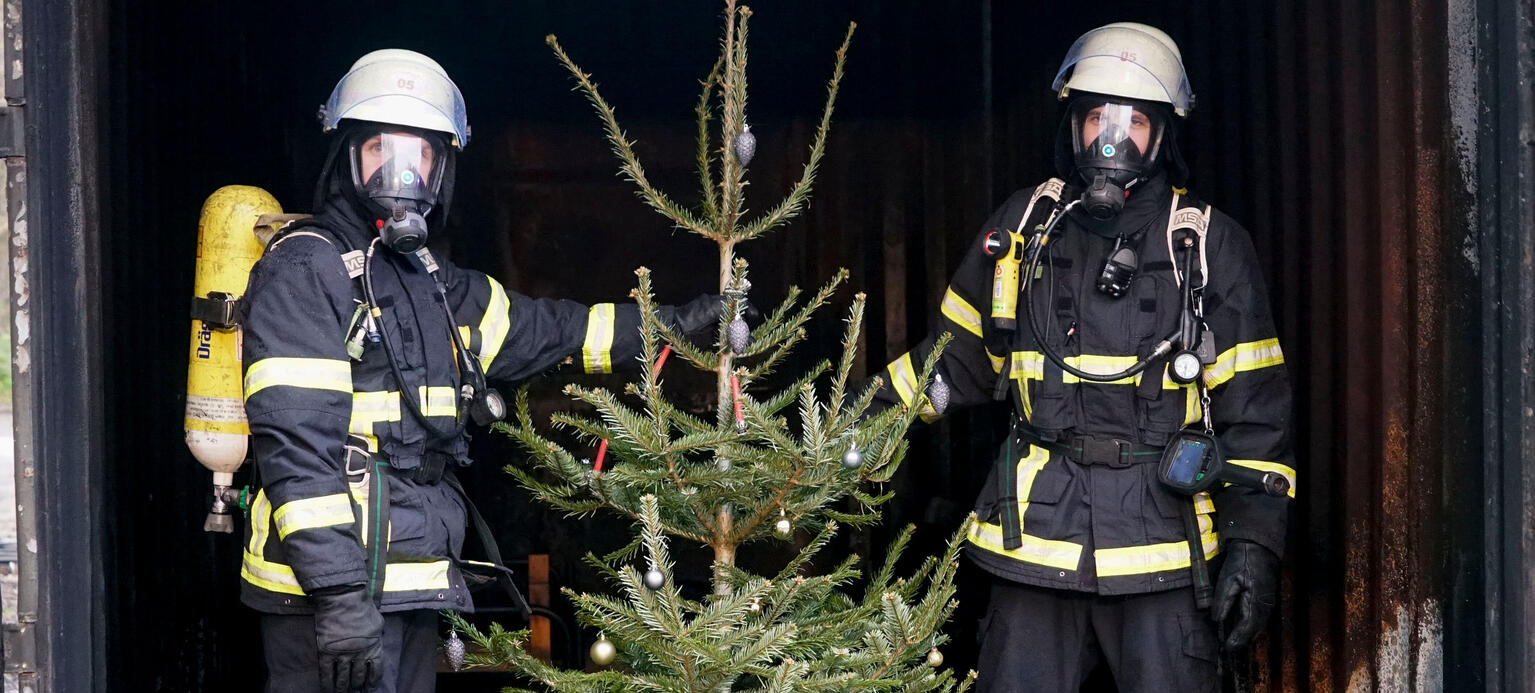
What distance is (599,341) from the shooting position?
4453 millimetres

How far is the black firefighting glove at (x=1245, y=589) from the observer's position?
4.14m

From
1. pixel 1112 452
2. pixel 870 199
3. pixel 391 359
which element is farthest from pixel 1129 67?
pixel 870 199

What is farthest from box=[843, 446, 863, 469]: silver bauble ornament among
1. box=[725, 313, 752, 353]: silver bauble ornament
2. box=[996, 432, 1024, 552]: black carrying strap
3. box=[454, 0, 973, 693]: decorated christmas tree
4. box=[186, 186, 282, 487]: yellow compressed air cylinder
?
box=[186, 186, 282, 487]: yellow compressed air cylinder

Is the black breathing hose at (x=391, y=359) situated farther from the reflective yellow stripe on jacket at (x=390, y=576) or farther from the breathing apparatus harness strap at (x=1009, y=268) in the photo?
the breathing apparatus harness strap at (x=1009, y=268)

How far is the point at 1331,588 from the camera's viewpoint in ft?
15.0

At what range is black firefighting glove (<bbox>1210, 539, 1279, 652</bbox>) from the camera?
4.14 meters

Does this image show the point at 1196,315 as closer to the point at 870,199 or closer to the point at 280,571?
the point at 280,571

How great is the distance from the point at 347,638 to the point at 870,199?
3.89 metres

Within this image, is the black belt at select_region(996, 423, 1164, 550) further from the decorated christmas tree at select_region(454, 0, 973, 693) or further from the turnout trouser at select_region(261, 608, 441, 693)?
the turnout trouser at select_region(261, 608, 441, 693)

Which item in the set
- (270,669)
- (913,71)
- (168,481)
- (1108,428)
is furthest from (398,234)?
(913,71)

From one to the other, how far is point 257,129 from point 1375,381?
174 inches

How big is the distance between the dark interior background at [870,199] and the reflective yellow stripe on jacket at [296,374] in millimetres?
820

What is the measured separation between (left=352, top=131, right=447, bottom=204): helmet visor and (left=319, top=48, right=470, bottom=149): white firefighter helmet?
5 cm

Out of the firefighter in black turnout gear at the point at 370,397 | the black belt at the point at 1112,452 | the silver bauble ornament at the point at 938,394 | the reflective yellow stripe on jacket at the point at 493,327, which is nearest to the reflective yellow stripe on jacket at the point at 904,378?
the silver bauble ornament at the point at 938,394
